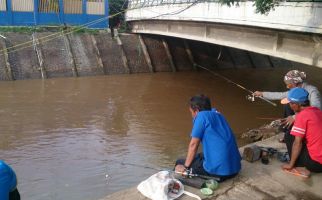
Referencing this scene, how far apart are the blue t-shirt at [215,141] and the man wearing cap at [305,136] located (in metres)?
1.05

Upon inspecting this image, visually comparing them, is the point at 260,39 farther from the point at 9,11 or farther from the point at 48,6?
the point at 9,11

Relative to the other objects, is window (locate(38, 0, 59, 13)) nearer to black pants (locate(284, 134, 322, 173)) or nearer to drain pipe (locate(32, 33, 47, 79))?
drain pipe (locate(32, 33, 47, 79))

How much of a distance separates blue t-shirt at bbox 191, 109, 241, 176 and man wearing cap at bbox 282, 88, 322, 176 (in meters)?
1.05

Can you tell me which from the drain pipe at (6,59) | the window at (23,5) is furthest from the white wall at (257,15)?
the window at (23,5)

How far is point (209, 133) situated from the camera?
521 centimetres

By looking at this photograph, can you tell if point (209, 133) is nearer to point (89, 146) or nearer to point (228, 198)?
point (228, 198)

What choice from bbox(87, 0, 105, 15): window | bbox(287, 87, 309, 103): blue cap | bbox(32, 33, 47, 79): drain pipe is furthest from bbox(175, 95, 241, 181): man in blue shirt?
bbox(87, 0, 105, 15): window

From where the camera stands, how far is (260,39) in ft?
37.9

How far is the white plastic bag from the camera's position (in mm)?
5000

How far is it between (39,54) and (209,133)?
55.1 ft

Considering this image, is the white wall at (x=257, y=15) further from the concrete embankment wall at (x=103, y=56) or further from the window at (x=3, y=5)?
the window at (x=3, y=5)

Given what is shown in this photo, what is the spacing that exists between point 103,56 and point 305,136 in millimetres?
17151

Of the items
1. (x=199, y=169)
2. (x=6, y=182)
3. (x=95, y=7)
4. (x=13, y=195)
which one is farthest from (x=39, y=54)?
(x=6, y=182)

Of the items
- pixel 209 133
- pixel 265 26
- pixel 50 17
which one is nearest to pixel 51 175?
pixel 209 133
